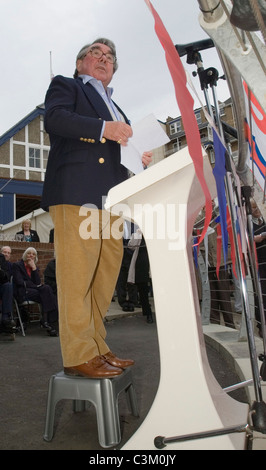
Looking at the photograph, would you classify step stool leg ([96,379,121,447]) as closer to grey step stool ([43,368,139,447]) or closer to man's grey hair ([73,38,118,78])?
grey step stool ([43,368,139,447])

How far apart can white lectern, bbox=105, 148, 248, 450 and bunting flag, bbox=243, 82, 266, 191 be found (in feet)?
0.46

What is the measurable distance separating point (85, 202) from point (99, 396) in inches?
28.1

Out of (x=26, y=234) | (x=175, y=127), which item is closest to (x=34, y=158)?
(x=26, y=234)

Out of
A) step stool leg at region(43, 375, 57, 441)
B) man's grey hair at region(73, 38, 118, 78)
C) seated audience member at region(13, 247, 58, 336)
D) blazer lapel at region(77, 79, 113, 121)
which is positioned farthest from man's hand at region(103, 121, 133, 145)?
seated audience member at region(13, 247, 58, 336)

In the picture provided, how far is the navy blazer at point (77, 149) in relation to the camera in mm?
1383

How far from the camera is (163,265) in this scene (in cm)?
95

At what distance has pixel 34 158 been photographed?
1716 cm

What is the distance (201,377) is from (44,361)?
2.14 meters

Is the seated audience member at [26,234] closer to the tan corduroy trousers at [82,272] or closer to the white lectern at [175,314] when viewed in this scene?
the tan corduroy trousers at [82,272]

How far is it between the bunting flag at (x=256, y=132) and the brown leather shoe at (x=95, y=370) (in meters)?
0.85

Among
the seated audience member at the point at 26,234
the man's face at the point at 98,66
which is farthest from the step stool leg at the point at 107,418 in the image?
the seated audience member at the point at 26,234

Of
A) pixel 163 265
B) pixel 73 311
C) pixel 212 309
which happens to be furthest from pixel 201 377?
pixel 212 309

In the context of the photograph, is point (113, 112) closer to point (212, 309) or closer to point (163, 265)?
point (163, 265)
